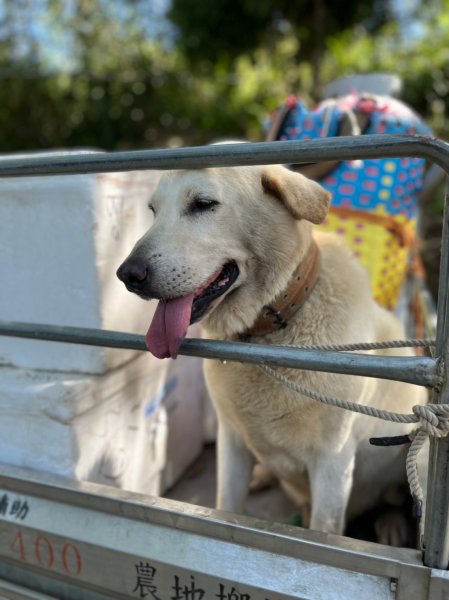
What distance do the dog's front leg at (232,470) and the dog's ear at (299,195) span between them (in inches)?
35.2

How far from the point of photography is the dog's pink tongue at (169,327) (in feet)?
4.45

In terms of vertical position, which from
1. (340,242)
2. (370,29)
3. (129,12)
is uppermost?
(129,12)

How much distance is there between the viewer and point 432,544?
1.07m

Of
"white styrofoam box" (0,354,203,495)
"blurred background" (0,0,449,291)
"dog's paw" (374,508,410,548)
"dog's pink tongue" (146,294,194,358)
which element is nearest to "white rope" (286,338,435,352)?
"dog's pink tongue" (146,294,194,358)

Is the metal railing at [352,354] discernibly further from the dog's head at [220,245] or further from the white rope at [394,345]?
the dog's head at [220,245]

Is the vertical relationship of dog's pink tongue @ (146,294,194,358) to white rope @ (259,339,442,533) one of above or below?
above

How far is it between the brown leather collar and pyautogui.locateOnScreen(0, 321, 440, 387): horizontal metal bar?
0.40 m

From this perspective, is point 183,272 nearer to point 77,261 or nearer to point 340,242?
point 77,261

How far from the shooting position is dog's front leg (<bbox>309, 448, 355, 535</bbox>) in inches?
66.8

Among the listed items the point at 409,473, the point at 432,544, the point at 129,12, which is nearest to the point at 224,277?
the point at 409,473

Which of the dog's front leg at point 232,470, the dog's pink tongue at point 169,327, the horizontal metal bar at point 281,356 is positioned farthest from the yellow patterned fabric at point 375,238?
the horizontal metal bar at point 281,356

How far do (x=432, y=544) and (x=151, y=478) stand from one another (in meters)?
1.55

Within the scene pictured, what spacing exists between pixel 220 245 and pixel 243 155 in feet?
1.54

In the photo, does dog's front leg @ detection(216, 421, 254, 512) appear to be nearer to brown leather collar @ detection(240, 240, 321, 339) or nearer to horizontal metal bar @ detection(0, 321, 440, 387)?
brown leather collar @ detection(240, 240, 321, 339)
